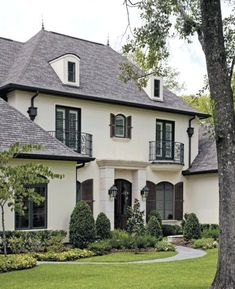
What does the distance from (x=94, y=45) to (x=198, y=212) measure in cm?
1007

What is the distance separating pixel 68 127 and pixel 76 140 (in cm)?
63

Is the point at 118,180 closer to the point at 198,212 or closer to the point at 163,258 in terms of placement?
the point at 198,212

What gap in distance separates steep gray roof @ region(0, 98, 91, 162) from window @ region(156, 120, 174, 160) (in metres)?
6.55

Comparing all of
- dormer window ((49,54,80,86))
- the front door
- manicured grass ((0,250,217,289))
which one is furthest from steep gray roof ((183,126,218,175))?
manicured grass ((0,250,217,289))

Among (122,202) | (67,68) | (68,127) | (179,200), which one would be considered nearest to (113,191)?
(122,202)

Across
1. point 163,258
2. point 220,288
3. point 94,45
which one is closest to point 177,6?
point 220,288

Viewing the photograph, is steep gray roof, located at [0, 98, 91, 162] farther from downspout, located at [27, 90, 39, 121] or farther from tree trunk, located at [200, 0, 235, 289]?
tree trunk, located at [200, 0, 235, 289]

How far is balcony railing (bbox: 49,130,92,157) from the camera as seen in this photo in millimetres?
20812

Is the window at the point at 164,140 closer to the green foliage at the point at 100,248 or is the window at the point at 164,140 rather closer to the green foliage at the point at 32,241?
the green foliage at the point at 100,248

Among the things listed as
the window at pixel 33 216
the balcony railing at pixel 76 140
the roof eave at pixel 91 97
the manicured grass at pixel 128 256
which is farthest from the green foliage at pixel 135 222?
the roof eave at pixel 91 97

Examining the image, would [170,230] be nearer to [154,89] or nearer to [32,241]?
[154,89]

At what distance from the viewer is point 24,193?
12836 millimetres

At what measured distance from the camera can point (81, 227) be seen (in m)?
17.5

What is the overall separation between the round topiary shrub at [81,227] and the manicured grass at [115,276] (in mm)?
3638
